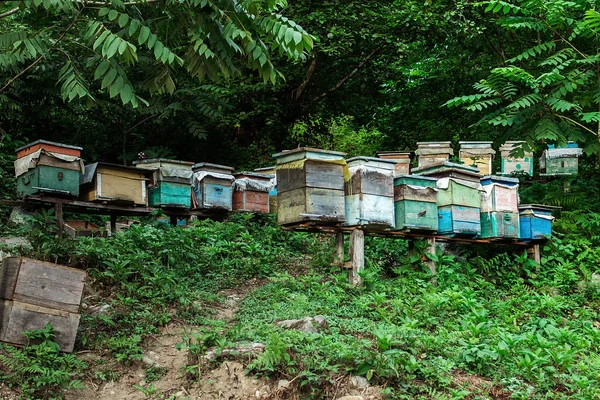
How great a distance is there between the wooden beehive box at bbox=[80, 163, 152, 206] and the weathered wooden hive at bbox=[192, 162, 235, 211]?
1.30 meters

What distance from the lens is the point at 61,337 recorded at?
22.9 feet

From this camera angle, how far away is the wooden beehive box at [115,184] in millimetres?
11959

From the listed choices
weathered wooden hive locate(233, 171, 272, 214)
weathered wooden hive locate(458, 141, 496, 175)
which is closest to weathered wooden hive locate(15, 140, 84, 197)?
weathered wooden hive locate(233, 171, 272, 214)

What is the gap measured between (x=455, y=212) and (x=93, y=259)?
5.79 m

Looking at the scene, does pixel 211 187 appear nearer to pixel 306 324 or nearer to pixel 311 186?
pixel 311 186

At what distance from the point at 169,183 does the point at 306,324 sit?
6756 mm

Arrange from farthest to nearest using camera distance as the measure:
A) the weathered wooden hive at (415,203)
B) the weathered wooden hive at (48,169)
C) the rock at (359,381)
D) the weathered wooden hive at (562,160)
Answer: the weathered wooden hive at (562,160) → the weathered wooden hive at (48,169) → the weathered wooden hive at (415,203) → the rock at (359,381)

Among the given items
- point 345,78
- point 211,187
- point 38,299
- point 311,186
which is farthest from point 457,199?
point 345,78

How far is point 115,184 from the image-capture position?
A: 12234mm

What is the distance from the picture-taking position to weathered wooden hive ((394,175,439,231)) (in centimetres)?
997

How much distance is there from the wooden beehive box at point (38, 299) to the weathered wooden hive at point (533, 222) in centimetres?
805

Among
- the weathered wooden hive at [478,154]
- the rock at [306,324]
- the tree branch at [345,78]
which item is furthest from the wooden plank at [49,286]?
the tree branch at [345,78]

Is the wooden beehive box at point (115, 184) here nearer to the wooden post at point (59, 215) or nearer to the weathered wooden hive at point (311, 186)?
the wooden post at point (59, 215)

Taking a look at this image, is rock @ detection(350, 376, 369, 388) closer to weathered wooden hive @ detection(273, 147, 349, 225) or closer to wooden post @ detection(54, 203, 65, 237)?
weathered wooden hive @ detection(273, 147, 349, 225)
